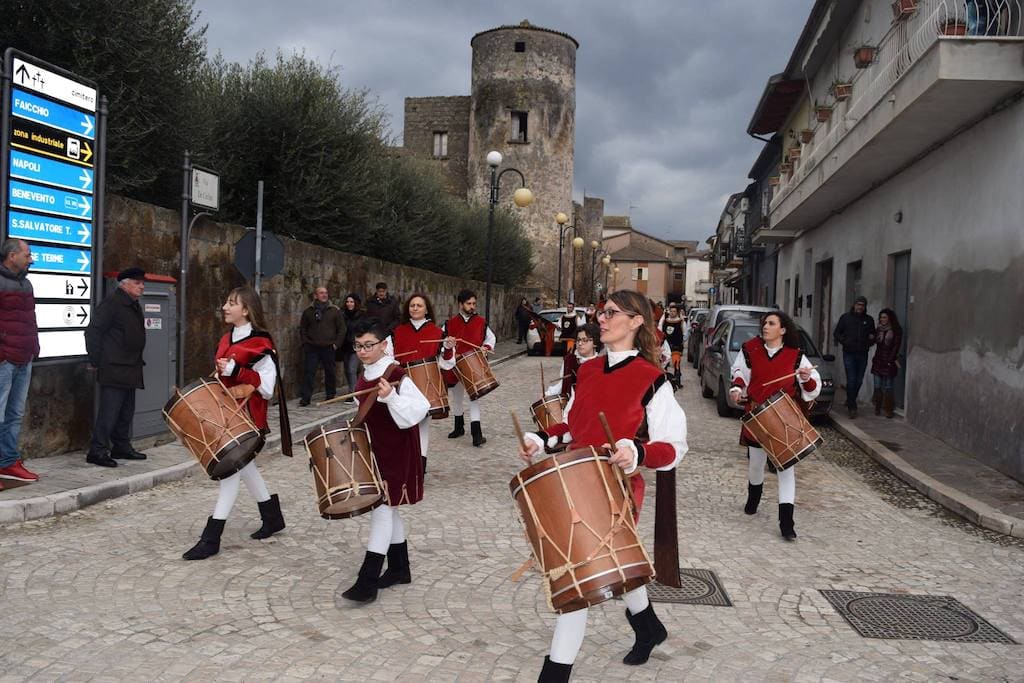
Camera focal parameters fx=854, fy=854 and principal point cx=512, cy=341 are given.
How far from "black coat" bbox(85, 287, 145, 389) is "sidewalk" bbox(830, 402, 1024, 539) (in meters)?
7.21

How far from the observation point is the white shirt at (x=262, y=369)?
5238 millimetres

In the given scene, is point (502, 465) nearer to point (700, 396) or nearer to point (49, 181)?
point (49, 181)

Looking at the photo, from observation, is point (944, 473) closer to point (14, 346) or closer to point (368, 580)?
point (368, 580)

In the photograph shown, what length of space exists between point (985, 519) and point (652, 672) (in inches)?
167

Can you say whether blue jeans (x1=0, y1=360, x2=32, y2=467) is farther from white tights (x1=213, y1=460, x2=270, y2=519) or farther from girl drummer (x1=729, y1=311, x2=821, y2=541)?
girl drummer (x1=729, y1=311, x2=821, y2=541)

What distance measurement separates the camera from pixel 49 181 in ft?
24.9

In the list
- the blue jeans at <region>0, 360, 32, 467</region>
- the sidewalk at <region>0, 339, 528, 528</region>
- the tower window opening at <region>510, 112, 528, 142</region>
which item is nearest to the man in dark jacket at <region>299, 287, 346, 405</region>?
the sidewalk at <region>0, 339, 528, 528</region>

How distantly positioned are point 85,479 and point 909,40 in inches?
434

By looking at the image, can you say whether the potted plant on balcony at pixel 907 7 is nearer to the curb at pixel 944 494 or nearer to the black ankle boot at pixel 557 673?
the curb at pixel 944 494

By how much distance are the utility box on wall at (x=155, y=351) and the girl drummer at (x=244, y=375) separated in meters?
3.31

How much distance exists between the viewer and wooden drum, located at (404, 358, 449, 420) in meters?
7.77

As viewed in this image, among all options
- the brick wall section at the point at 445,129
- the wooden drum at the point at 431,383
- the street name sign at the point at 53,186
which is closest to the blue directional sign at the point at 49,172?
the street name sign at the point at 53,186

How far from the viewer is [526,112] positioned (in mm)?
42188

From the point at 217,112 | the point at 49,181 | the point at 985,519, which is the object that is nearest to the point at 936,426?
the point at 985,519
